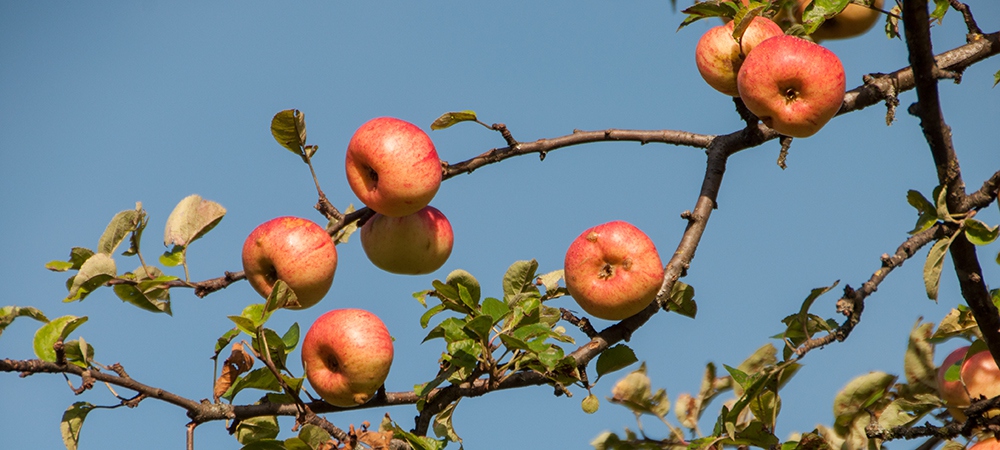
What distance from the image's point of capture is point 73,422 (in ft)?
7.95

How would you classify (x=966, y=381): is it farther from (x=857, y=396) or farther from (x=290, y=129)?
(x=290, y=129)

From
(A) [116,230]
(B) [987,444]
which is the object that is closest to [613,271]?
(B) [987,444]

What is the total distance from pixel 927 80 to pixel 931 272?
516 millimetres

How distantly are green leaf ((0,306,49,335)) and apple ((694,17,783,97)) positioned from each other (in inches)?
87.2

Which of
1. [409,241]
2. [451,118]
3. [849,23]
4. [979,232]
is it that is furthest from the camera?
[849,23]

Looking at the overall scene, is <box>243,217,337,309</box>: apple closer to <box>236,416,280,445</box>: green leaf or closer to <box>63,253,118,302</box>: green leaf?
<box>236,416,280,445</box>: green leaf

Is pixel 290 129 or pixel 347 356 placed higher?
pixel 290 129

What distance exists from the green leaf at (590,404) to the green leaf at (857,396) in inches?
27.1

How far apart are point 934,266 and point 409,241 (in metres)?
1.70

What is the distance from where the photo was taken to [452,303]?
8.61 ft

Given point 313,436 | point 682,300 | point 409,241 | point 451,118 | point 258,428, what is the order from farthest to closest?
point 409,241
point 451,118
point 682,300
point 258,428
point 313,436

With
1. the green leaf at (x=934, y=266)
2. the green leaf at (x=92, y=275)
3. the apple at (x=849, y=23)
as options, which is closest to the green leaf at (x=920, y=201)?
the green leaf at (x=934, y=266)

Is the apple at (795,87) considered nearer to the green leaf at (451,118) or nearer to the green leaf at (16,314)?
the green leaf at (451,118)

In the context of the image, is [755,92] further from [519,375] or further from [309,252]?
[309,252]
